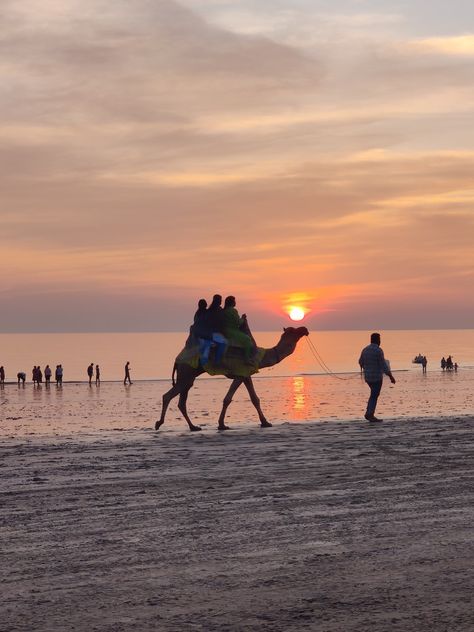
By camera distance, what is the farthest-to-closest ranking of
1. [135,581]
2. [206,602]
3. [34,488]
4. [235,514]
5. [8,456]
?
[8,456] < [34,488] < [235,514] < [135,581] < [206,602]

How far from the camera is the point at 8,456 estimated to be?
1537 cm

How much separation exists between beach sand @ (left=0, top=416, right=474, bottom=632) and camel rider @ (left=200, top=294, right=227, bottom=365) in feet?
16.2

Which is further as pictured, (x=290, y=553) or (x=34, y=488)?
(x=34, y=488)

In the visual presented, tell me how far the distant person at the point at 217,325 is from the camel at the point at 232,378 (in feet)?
1.71

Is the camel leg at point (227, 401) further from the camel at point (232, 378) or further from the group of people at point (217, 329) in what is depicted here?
the group of people at point (217, 329)

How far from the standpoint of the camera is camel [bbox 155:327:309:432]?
20438 millimetres

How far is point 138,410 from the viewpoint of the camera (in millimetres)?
38406

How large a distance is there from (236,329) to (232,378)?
98 centimetres

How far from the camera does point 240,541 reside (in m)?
8.48

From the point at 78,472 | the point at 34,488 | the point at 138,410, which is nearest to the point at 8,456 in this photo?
the point at 78,472

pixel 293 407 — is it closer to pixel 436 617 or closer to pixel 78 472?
pixel 78 472

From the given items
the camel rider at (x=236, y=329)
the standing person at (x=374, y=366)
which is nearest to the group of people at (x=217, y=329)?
the camel rider at (x=236, y=329)

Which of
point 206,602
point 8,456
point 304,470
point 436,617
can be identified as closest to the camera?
point 436,617

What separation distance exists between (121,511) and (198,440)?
7.91m
